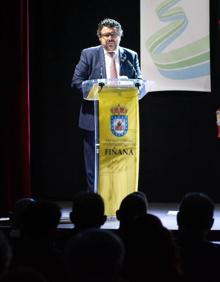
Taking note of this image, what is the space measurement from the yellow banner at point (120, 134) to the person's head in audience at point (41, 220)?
2.02m

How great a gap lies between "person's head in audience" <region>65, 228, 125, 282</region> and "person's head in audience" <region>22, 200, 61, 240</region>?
649mm

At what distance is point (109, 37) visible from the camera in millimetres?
4684

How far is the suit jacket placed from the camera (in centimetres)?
488

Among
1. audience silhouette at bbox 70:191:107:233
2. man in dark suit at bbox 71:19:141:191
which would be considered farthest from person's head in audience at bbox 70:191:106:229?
man in dark suit at bbox 71:19:141:191

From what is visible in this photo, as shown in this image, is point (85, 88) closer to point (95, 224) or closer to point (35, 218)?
point (95, 224)

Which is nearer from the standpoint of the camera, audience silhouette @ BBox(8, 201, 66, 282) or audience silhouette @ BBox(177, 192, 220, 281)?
audience silhouette @ BBox(8, 201, 66, 282)

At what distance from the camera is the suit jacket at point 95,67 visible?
4875 millimetres

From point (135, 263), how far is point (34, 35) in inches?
182

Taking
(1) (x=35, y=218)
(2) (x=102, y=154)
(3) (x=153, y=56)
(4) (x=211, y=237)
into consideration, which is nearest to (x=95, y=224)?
(1) (x=35, y=218)

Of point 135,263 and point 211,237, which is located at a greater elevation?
point 135,263

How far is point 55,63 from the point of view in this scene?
631 centimetres

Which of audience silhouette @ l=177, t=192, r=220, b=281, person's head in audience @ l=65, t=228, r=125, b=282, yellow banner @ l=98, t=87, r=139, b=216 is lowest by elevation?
audience silhouette @ l=177, t=192, r=220, b=281

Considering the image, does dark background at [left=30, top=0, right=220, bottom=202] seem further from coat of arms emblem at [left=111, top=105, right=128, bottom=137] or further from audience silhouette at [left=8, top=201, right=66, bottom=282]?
audience silhouette at [left=8, top=201, right=66, bottom=282]

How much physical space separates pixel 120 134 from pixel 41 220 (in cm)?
211
